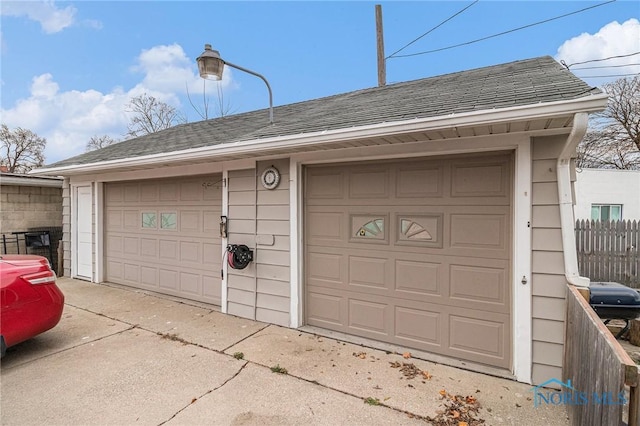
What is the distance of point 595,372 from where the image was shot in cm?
160

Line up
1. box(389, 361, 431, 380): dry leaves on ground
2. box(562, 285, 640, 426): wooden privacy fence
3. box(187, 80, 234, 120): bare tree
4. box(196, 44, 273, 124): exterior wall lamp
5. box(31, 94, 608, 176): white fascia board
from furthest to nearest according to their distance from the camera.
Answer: box(187, 80, 234, 120): bare tree → box(196, 44, 273, 124): exterior wall lamp → box(389, 361, 431, 380): dry leaves on ground → box(31, 94, 608, 176): white fascia board → box(562, 285, 640, 426): wooden privacy fence

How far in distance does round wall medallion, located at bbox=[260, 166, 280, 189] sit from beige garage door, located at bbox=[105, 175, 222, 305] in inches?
39.4

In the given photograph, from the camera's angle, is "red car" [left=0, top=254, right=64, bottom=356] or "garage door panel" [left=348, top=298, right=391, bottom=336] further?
"garage door panel" [left=348, top=298, right=391, bottom=336]

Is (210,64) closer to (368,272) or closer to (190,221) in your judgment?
(190,221)

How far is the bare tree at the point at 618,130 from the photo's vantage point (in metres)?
13.2

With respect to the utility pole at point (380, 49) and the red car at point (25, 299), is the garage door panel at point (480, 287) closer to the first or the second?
the red car at point (25, 299)

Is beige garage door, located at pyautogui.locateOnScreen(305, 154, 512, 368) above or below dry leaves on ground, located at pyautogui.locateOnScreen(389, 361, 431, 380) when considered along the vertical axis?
above

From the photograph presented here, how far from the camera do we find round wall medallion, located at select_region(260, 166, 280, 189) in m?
4.12

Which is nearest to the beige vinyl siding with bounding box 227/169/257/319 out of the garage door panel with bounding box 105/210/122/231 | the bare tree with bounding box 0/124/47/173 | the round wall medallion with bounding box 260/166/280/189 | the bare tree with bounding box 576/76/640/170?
the round wall medallion with bounding box 260/166/280/189

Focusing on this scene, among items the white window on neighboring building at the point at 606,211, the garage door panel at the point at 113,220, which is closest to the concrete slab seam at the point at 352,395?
the garage door panel at the point at 113,220

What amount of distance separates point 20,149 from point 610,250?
24.4m

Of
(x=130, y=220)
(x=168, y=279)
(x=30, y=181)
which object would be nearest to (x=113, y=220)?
(x=130, y=220)

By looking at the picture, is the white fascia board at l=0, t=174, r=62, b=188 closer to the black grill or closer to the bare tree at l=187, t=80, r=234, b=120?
the bare tree at l=187, t=80, r=234, b=120

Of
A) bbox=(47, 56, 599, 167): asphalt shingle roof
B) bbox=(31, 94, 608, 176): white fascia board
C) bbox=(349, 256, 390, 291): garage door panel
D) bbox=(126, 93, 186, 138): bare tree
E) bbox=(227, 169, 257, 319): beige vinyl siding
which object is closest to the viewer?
bbox=(31, 94, 608, 176): white fascia board
